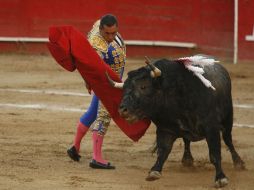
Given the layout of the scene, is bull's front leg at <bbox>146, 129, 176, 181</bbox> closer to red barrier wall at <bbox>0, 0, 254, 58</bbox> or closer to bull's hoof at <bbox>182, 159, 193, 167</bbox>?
bull's hoof at <bbox>182, 159, 193, 167</bbox>

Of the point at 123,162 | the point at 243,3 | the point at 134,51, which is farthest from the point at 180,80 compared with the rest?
the point at 134,51

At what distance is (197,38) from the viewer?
12188mm

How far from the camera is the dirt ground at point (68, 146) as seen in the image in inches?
220

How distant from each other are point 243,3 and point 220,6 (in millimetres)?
453

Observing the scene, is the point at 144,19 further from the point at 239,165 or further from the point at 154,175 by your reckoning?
the point at 154,175

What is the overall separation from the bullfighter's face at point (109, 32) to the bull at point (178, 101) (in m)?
0.42

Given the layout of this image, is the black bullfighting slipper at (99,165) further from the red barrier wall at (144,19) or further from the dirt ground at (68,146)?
the red barrier wall at (144,19)

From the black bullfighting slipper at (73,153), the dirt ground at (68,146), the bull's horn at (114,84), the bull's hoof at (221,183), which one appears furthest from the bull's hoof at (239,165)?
the black bullfighting slipper at (73,153)

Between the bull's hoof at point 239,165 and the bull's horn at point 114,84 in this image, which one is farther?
the bull's hoof at point 239,165

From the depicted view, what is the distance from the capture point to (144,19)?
1242 cm

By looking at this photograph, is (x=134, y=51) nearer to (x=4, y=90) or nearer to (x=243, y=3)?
(x=243, y=3)

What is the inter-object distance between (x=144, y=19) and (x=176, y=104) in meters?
7.04

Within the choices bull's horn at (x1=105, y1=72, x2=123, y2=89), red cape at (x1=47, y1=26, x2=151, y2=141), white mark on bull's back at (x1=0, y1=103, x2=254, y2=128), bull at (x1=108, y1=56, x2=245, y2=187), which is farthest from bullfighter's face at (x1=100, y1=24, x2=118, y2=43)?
white mark on bull's back at (x1=0, y1=103, x2=254, y2=128)

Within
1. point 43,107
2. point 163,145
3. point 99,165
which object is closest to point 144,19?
point 43,107
